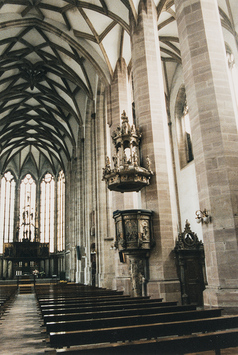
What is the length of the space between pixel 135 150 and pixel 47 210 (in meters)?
31.6

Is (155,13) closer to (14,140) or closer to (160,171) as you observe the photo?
(160,171)

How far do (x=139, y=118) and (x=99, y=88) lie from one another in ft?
33.4

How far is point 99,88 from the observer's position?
21891mm

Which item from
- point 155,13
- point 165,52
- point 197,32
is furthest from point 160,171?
point 165,52

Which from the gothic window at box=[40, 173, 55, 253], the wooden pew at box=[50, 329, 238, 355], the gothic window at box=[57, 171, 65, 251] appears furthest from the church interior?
the gothic window at box=[40, 173, 55, 253]

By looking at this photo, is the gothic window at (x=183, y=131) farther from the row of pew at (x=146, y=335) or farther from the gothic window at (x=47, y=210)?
the gothic window at (x=47, y=210)

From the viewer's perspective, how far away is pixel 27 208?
41344mm

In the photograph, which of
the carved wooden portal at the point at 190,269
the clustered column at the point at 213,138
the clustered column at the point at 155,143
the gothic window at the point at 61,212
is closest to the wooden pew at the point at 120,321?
the clustered column at the point at 213,138

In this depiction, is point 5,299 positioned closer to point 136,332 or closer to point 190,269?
point 190,269

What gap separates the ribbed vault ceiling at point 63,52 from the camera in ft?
55.7

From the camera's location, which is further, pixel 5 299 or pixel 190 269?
pixel 190 269

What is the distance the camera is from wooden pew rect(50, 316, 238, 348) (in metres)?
3.50

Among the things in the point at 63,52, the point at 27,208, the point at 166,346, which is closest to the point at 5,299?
the point at 166,346

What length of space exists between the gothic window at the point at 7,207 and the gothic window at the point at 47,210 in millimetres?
3554
